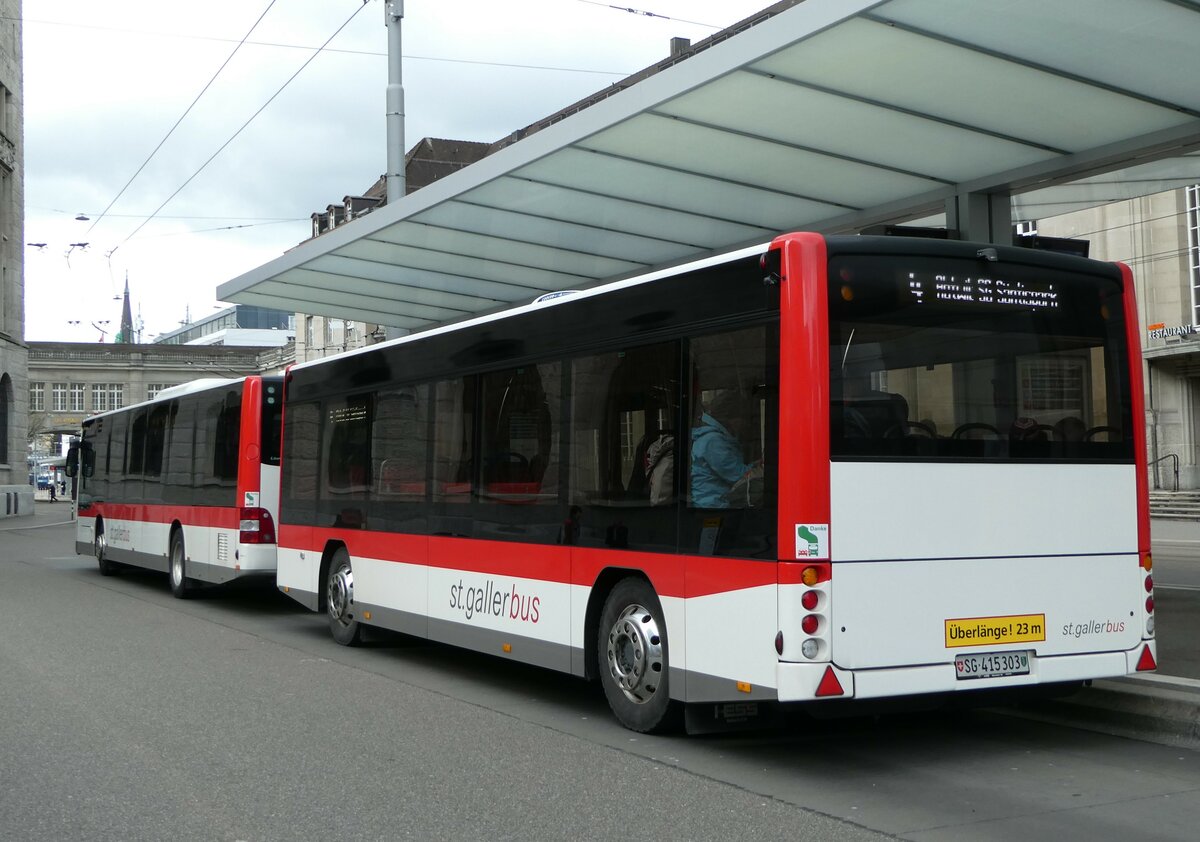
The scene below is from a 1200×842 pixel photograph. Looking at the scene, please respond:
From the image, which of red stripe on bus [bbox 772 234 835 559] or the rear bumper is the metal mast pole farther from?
the rear bumper

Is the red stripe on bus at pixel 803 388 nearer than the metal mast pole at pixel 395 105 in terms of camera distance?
Yes

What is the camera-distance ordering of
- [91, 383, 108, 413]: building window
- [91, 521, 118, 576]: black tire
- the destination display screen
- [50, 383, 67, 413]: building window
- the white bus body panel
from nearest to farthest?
the white bus body panel < the destination display screen < [91, 521, 118, 576]: black tire < [91, 383, 108, 413]: building window < [50, 383, 67, 413]: building window

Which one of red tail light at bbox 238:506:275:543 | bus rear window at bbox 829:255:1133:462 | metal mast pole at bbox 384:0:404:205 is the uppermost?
metal mast pole at bbox 384:0:404:205

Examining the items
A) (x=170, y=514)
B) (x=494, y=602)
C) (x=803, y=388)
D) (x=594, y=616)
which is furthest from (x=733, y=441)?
(x=170, y=514)

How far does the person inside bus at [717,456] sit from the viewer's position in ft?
24.4

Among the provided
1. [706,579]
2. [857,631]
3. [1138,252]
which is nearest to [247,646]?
[706,579]

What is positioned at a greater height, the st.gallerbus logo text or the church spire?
the church spire

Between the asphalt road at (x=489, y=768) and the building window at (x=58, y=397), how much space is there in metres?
111

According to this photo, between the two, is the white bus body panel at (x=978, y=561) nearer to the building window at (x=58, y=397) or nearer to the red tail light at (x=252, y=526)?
the red tail light at (x=252, y=526)

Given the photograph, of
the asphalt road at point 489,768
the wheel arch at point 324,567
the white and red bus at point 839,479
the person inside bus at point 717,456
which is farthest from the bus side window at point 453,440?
the person inside bus at point 717,456

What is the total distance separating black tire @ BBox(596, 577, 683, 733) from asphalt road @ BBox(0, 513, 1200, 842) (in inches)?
7.2

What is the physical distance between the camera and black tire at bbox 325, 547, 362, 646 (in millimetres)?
12938

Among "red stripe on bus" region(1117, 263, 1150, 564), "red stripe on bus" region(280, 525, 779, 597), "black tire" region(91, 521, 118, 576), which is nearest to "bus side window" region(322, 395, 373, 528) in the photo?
"red stripe on bus" region(280, 525, 779, 597)

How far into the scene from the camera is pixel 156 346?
11406 centimetres
